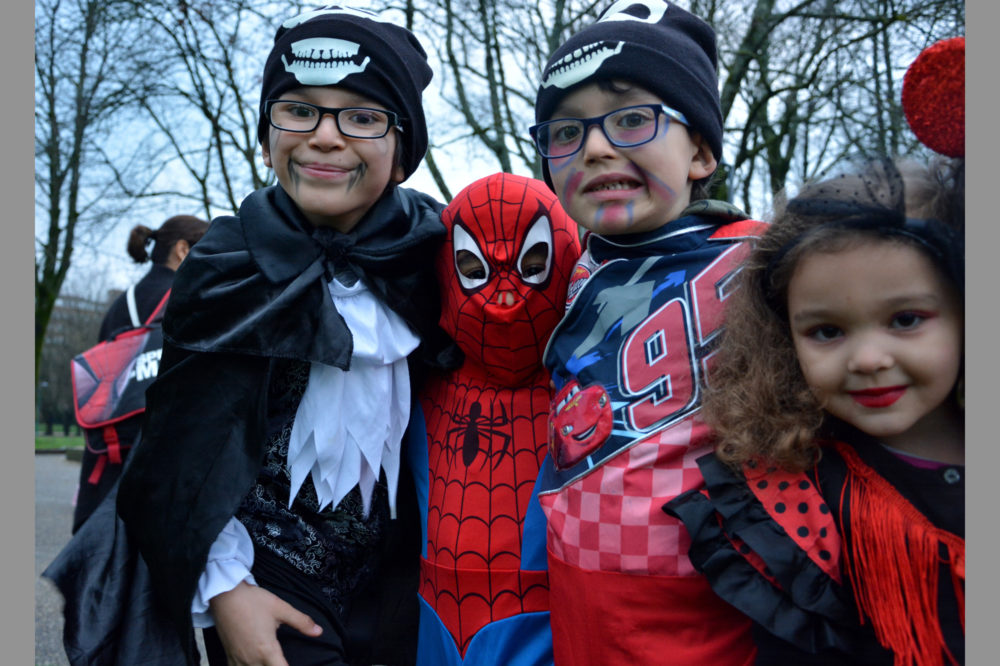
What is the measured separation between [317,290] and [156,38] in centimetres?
784

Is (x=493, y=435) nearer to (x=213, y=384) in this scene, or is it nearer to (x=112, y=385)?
(x=213, y=384)

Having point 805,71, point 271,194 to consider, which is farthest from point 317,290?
point 805,71

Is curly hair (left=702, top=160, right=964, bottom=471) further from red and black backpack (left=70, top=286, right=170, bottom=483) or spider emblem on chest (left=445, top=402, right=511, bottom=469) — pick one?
red and black backpack (left=70, top=286, right=170, bottom=483)

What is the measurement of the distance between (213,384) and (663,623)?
119 cm

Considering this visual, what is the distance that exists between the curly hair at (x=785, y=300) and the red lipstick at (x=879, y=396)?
0.28ft

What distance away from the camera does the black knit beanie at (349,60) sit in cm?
198

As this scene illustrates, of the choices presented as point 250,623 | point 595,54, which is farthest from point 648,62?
point 250,623

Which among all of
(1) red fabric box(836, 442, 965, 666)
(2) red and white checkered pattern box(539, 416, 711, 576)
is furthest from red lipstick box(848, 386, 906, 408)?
(2) red and white checkered pattern box(539, 416, 711, 576)

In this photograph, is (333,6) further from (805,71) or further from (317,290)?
(805,71)

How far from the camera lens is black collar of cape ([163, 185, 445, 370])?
1.90 m

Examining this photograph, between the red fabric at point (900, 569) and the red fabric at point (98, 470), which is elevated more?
the red fabric at point (900, 569)

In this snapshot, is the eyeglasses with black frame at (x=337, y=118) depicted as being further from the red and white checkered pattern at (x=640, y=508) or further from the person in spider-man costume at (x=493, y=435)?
the red and white checkered pattern at (x=640, y=508)

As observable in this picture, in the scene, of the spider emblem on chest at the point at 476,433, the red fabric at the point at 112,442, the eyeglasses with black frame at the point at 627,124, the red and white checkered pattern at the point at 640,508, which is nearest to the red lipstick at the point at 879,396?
the red and white checkered pattern at the point at 640,508

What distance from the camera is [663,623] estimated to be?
1.51m
